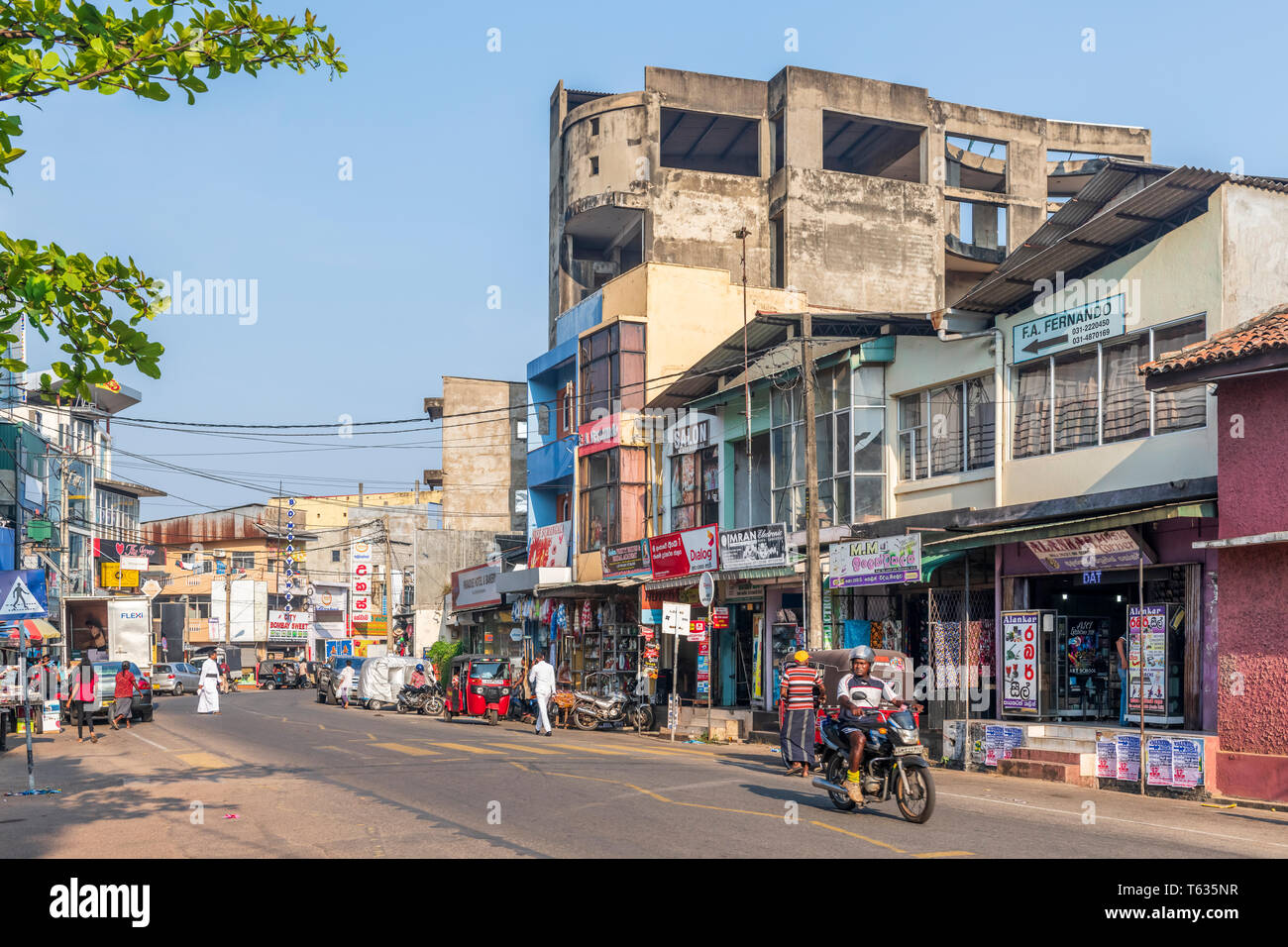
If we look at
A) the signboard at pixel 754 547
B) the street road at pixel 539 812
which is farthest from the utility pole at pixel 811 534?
the signboard at pixel 754 547

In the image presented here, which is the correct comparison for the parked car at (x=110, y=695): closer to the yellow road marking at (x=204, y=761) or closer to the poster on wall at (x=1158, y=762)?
the yellow road marking at (x=204, y=761)

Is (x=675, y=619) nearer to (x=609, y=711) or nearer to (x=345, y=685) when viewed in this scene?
(x=609, y=711)

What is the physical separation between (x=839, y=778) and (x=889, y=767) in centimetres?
77

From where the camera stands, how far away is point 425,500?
A: 99.9 meters

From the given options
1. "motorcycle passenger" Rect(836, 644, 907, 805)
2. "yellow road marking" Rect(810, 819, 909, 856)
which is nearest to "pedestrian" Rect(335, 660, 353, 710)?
"motorcycle passenger" Rect(836, 644, 907, 805)

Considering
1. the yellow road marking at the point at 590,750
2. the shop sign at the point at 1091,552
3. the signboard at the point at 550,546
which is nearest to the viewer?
the shop sign at the point at 1091,552

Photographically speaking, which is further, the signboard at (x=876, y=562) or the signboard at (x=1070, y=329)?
the signboard at (x=876, y=562)

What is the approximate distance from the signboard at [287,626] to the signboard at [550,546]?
4705 cm

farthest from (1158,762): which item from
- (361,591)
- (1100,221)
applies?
(361,591)

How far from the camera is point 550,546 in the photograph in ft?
145

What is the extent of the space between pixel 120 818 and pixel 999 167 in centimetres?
4814

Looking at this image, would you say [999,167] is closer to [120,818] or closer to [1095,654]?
[1095,654]

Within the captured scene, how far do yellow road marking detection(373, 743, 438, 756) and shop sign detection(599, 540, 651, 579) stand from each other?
480 inches

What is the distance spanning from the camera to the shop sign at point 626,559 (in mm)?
36062
